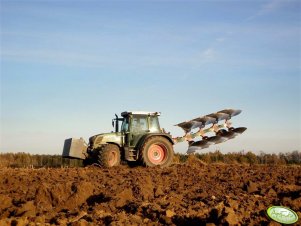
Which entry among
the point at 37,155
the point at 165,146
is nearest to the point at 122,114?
the point at 165,146

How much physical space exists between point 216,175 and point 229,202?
549 centimetres

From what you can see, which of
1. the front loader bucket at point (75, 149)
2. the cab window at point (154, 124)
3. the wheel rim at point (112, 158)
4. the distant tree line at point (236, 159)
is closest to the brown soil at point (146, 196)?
the wheel rim at point (112, 158)

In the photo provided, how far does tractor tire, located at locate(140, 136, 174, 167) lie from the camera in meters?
15.0

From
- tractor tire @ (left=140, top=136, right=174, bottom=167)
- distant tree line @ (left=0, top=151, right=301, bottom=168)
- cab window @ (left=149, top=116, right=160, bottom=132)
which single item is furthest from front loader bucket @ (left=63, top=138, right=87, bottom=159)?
distant tree line @ (left=0, top=151, right=301, bottom=168)

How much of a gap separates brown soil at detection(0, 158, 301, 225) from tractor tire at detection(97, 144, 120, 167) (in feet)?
1.16

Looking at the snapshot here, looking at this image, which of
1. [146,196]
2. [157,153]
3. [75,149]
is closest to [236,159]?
[157,153]

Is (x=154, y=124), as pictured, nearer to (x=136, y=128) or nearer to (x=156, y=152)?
(x=136, y=128)

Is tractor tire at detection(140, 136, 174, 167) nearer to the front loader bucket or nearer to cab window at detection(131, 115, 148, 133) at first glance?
cab window at detection(131, 115, 148, 133)

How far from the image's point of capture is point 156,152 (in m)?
15.4

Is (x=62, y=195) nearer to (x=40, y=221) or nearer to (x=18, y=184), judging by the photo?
(x=18, y=184)

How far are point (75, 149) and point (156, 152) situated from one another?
2.70 meters

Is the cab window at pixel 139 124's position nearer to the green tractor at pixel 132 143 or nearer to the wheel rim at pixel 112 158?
the green tractor at pixel 132 143

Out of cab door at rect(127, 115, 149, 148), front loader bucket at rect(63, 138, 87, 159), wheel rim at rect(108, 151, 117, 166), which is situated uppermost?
cab door at rect(127, 115, 149, 148)

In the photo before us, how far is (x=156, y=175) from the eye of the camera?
12.2 metres
